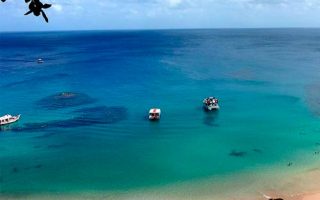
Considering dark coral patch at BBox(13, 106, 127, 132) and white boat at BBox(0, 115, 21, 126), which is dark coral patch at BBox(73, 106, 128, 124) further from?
white boat at BBox(0, 115, 21, 126)

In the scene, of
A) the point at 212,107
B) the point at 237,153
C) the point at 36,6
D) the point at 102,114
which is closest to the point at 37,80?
the point at 102,114

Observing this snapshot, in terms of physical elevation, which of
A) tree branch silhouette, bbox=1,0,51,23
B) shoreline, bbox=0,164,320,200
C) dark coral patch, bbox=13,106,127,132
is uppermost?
tree branch silhouette, bbox=1,0,51,23

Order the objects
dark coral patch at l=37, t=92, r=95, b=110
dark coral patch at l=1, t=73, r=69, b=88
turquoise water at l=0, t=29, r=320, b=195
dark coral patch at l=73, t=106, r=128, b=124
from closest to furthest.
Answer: turquoise water at l=0, t=29, r=320, b=195 → dark coral patch at l=73, t=106, r=128, b=124 → dark coral patch at l=37, t=92, r=95, b=110 → dark coral patch at l=1, t=73, r=69, b=88

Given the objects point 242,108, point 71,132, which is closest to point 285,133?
point 242,108

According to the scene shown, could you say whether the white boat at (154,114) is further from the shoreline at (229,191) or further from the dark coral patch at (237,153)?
the shoreline at (229,191)

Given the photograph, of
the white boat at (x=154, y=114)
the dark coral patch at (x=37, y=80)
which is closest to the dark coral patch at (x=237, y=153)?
the white boat at (x=154, y=114)

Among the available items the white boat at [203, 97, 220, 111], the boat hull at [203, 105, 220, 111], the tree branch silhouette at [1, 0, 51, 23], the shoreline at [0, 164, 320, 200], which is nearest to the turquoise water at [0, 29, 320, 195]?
the shoreline at [0, 164, 320, 200]

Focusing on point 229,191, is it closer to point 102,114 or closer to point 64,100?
point 102,114

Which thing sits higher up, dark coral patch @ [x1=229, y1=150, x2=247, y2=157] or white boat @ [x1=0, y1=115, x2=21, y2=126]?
white boat @ [x1=0, y1=115, x2=21, y2=126]

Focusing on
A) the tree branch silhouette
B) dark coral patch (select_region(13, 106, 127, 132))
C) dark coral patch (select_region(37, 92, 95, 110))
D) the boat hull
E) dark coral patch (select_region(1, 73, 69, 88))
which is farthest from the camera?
dark coral patch (select_region(1, 73, 69, 88))

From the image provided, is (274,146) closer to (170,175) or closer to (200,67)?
(170,175)
